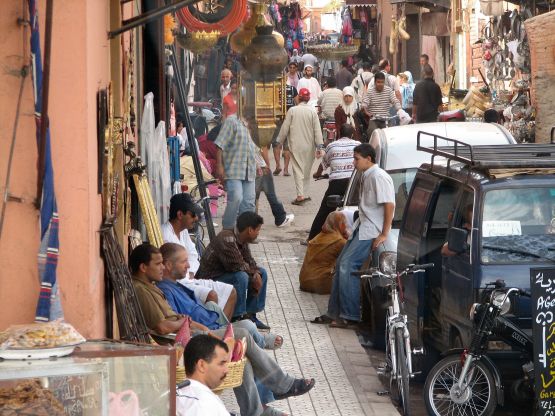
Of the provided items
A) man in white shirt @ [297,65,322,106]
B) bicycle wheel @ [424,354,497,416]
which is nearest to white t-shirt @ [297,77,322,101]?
man in white shirt @ [297,65,322,106]

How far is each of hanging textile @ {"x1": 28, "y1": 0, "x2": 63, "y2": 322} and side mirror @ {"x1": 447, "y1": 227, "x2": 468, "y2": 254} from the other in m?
3.95

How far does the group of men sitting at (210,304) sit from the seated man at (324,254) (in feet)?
5.85

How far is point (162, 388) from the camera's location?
17.9 feet

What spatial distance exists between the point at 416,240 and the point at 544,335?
225 cm

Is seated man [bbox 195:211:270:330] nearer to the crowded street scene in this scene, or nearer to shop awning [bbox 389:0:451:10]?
the crowded street scene

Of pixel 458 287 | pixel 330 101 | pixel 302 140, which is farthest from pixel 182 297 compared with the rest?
pixel 330 101

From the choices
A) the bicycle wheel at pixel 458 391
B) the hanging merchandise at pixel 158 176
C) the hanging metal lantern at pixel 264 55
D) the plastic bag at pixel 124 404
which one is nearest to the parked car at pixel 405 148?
the hanging metal lantern at pixel 264 55

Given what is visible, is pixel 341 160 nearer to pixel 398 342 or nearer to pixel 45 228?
pixel 398 342

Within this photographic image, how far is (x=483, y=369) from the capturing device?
8586 mm

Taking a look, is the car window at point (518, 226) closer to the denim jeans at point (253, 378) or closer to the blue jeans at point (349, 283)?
the denim jeans at point (253, 378)

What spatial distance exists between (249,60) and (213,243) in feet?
12.1

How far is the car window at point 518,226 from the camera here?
8.98m

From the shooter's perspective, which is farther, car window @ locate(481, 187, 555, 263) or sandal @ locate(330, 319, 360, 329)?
sandal @ locate(330, 319, 360, 329)

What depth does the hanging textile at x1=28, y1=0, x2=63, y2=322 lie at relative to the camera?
5.76 metres
